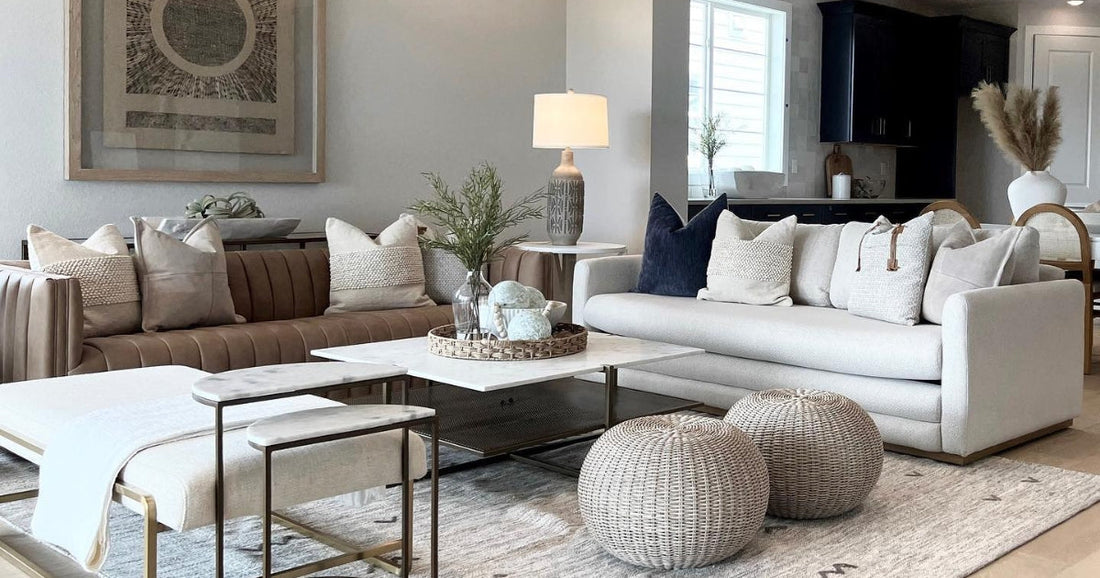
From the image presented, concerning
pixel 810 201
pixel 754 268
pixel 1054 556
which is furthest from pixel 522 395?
pixel 810 201

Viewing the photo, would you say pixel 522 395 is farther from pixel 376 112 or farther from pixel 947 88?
pixel 947 88

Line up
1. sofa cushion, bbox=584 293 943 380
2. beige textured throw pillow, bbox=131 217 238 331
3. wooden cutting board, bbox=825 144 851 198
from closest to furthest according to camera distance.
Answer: sofa cushion, bbox=584 293 943 380, beige textured throw pillow, bbox=131 217 238 331, wooden cutting board, bbox=825 144 851 198

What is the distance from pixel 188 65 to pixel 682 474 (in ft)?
11.2

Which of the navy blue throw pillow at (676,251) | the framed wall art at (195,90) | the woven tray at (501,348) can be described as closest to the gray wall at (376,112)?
the framed wall art at (195,90)

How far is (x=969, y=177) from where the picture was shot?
9703 millimetres

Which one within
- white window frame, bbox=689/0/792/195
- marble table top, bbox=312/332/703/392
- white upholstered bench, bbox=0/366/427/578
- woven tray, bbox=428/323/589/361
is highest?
white window frame, bbox=689/0/792/195

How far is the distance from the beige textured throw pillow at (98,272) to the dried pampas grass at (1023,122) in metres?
4.35

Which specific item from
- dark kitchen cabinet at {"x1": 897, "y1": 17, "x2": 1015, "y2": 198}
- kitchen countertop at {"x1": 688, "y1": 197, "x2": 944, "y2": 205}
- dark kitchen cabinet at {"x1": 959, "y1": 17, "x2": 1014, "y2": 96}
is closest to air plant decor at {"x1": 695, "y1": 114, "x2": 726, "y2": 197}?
kitchen countertop at {"x1": 688, "y1": 197, "x2": 944, "y2": 205}

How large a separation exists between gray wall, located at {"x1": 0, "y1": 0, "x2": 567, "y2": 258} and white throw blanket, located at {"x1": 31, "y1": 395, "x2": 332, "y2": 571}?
246cm

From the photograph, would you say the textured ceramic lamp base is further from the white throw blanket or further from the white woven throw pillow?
the white throw blanket

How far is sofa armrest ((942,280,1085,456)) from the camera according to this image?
347 centimetres

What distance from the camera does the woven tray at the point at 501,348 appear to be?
11.0 feet

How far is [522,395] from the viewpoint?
3783mm

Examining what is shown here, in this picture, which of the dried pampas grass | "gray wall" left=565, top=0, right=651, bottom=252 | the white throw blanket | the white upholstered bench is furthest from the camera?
"gray wall" left=565, top=0, right=651, bottom=252
